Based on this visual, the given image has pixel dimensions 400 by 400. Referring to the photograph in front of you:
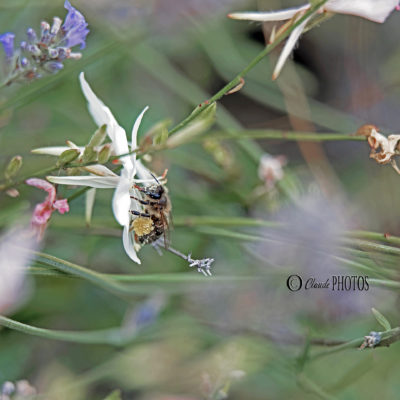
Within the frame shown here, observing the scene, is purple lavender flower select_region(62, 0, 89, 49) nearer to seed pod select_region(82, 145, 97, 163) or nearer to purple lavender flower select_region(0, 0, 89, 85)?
purple lavender flower select_region(0, 0, 89, 85)

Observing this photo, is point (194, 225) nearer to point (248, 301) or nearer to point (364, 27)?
point (248, 301)

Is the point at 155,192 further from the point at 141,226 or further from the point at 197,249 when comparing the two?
the point at 197,249

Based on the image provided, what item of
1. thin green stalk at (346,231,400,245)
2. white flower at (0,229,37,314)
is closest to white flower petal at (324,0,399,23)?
thin green stalk at (346,231,400,245)

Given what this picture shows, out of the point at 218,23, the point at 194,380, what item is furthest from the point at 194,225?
the point at 218,23

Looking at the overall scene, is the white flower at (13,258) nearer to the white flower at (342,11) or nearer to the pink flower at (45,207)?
the pink flower at (45,207)

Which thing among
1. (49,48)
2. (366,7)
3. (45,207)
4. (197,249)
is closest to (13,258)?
(45,207)
